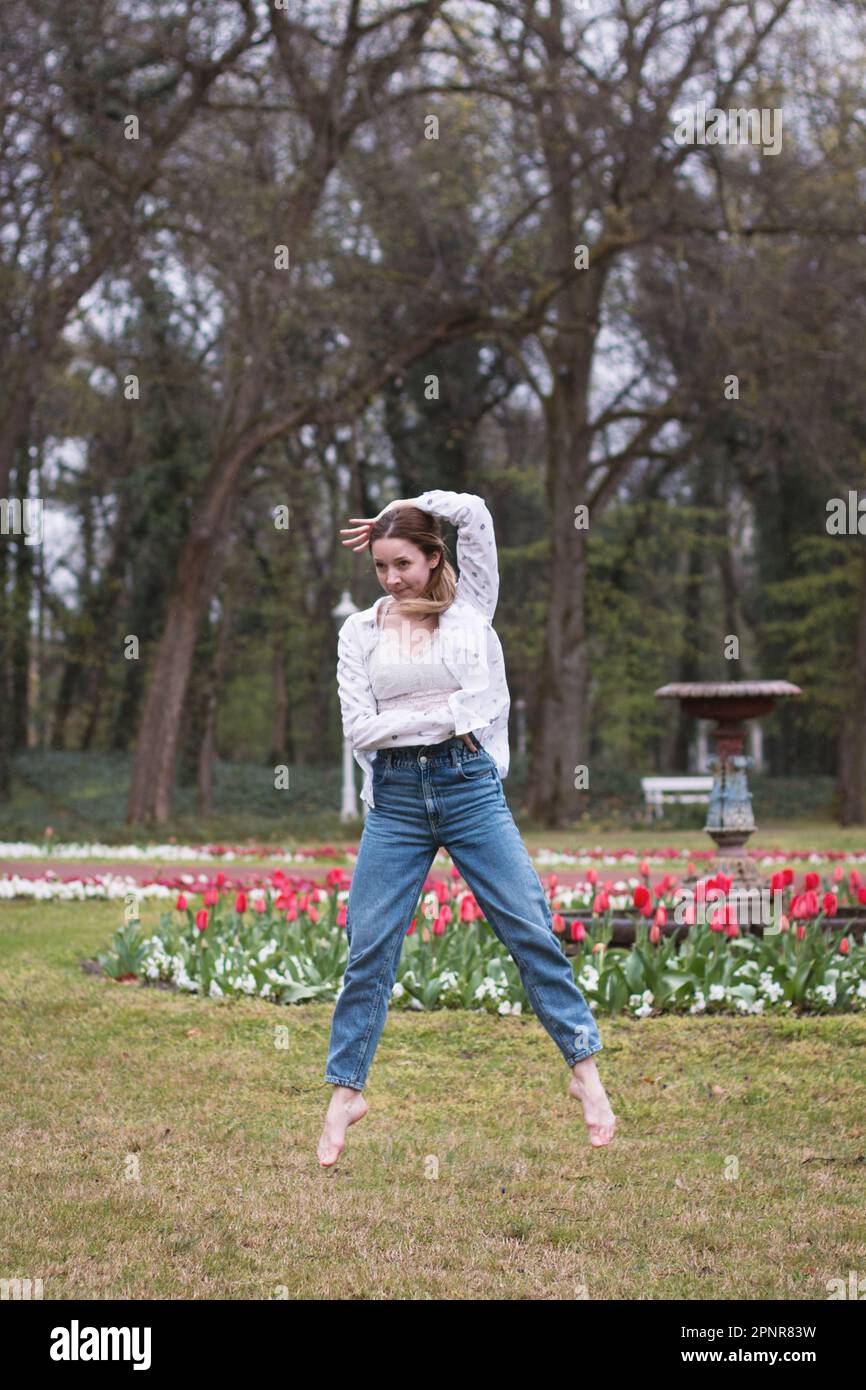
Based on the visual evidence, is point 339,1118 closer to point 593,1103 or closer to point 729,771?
point 593,1103

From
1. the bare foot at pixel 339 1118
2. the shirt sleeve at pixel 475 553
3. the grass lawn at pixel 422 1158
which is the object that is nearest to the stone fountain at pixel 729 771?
the grass lawn at pixel 422 1158

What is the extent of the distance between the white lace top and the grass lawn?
1267 mm

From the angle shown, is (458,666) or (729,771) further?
(729,771)

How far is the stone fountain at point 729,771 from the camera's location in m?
8.61

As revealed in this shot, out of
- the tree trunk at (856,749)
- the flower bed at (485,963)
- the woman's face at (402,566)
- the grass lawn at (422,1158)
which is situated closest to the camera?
the grass lawn at (422,1158)

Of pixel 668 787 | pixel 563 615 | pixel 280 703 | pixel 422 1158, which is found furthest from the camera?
pixel 280 703

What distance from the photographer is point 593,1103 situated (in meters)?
4.02

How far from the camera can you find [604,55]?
18938 millimetres

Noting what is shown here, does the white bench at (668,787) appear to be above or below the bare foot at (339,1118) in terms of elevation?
above

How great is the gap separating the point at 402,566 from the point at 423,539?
90mm

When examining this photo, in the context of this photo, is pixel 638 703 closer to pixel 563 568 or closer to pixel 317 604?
pixel 317 604

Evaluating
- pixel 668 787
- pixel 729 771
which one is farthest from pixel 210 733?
pixel 729 771

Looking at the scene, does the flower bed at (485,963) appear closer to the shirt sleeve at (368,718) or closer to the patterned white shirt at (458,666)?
the patterned white shirt at (458,666)
